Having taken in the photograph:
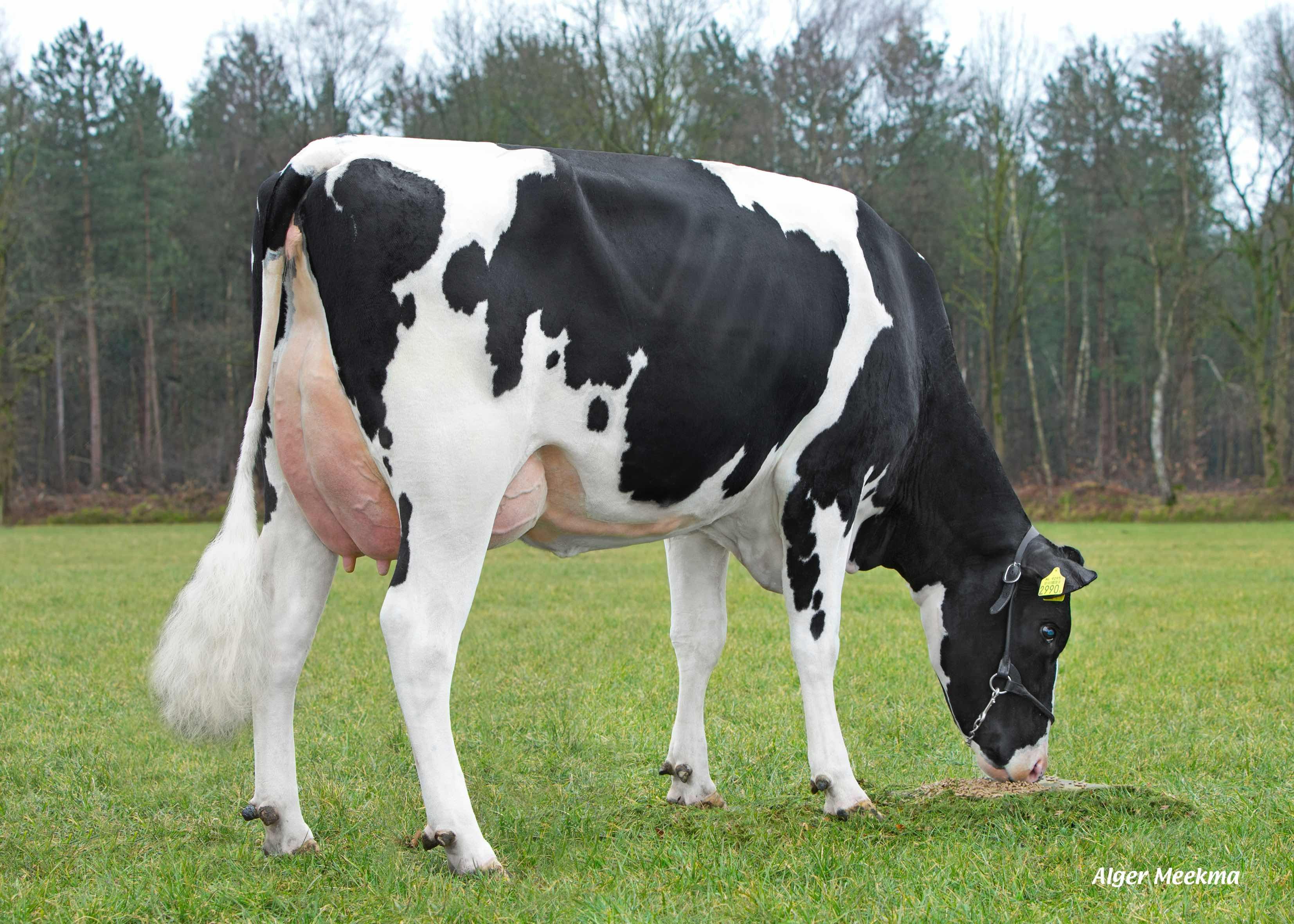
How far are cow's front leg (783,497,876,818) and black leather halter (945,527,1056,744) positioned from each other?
2.30 feet

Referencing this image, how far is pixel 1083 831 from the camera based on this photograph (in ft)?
13.3

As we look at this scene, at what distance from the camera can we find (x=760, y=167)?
31.1 metres

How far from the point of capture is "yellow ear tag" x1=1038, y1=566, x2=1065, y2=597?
4.56m

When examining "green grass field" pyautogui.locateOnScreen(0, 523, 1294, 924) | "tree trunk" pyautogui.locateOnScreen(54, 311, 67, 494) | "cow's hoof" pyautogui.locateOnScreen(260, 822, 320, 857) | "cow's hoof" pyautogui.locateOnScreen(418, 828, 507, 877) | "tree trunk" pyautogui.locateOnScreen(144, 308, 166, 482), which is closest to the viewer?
"green grass field" pyautogui.locateOnScreen(0, 523, 1294, 924)

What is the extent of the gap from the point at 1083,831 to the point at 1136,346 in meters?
48.4

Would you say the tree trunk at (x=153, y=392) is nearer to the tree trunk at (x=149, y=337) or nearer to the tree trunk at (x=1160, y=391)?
the tree trunk at (x=149, y=337)

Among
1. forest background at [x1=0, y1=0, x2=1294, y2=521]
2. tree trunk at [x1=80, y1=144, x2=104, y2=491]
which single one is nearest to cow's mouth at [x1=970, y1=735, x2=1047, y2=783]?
forest background at [x1=0, y1=0, x2=1294, y2=521]

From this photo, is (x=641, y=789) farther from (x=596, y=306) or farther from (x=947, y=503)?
(x=596, y=306)

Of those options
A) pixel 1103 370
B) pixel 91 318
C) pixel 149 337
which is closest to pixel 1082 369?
pixel 1103 370

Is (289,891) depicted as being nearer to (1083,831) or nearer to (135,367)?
(1083,831)

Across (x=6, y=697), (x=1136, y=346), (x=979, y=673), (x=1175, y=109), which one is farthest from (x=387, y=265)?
(x=1136, y=346)

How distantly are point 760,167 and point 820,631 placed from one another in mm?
28094

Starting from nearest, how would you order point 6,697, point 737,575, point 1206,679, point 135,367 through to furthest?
1. point 6,697
2. point 1206,679
3. point 737,575
4. point 135,367

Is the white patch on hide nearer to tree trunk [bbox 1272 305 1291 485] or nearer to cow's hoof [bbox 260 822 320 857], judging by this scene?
cow's hoof [bbox 260 822 320 857]
